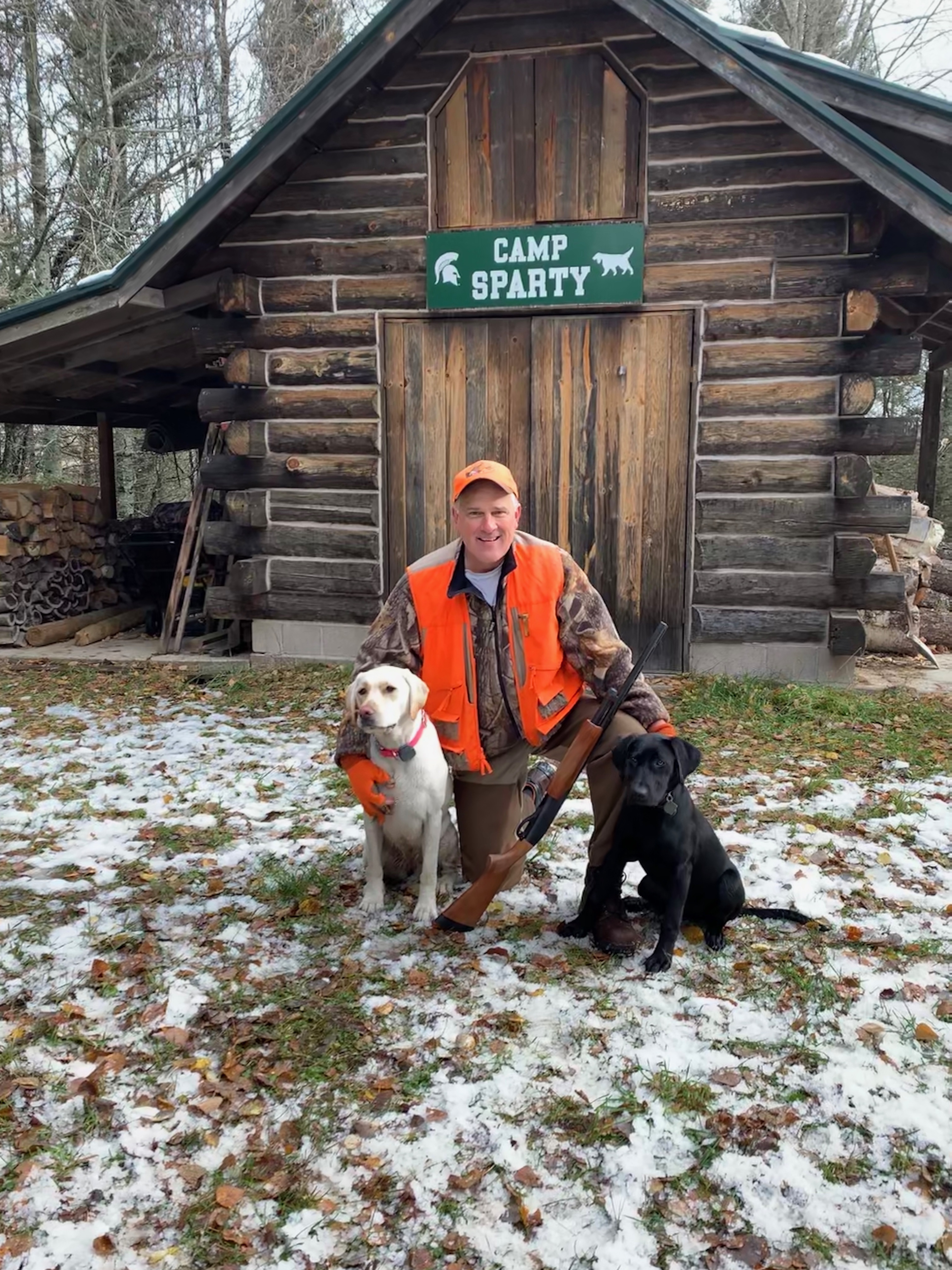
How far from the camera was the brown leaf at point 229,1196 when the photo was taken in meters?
2.44

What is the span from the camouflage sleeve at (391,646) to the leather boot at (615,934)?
3.76ft

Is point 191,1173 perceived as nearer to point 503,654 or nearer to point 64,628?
point 503,654

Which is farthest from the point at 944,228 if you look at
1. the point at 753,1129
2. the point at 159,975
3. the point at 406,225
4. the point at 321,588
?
the point at 159,975

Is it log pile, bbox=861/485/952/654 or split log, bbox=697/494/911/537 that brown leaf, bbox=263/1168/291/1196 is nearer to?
split log, bbox=697/494/911/537

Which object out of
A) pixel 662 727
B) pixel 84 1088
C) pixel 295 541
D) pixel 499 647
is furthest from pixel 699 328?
pixel 84 1088

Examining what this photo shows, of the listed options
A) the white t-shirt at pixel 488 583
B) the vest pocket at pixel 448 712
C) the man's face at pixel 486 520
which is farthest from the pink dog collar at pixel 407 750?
the man's face at pixel 486 520

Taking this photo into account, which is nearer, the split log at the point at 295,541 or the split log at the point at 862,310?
the split log at the point at 862,310

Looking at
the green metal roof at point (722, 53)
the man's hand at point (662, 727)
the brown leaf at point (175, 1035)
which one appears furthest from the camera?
the green metal roof at point (722, 53)

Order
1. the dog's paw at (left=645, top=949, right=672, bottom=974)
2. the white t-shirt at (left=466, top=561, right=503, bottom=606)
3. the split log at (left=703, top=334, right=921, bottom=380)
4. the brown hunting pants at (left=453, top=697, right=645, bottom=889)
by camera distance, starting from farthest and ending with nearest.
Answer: the split log at (left=703, top=334, right=921, bottom=380)
the brown hunting pants at (left=453, top=697, right=645, bottom=889)
the white t-shirt at (left=466, top=561, right=503, bottom=606)
the dog's paw at (left=645, top=949, right=672, bottom=974)

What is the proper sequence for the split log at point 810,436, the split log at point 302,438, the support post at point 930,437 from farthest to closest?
the support post at point 930,437
the split log at point 302,438
the split log at point 810,436

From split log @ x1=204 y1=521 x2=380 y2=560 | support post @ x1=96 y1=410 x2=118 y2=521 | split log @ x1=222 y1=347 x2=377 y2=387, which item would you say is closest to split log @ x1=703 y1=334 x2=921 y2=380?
split log @ x1=222 y1=347 x2=377 y2=387

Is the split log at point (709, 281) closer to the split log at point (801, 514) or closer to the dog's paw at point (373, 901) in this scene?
the split log at point (801, 514)

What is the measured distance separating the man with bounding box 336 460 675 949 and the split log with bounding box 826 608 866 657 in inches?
172

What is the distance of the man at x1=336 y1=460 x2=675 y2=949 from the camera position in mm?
3809
